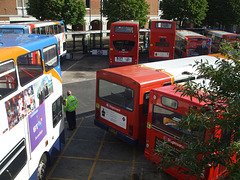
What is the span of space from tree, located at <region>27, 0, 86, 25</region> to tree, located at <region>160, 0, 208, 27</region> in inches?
494

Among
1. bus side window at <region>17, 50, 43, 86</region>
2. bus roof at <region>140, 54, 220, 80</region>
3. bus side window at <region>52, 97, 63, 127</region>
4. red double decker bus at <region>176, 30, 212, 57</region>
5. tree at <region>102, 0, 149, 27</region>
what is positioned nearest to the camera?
bus side window at <region>17, 50, 43, 86</region>

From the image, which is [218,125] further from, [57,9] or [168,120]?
[57,9]

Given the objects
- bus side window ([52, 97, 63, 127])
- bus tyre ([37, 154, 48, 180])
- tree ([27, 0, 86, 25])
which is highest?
tree ([27, 0, 86, 25])

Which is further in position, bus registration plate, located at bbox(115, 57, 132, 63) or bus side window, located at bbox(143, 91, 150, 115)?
bus registration plate, located at bbox(115, 57, 132, 63)

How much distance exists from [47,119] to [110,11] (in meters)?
28.4

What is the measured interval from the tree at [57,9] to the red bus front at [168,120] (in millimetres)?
25710

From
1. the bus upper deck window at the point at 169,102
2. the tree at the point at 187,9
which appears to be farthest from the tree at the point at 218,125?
the tree at the point at 187,9

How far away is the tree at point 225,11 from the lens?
3697 centimetres

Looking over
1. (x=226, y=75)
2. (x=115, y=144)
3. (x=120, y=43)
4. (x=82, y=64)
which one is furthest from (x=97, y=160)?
(x=82, y=64)

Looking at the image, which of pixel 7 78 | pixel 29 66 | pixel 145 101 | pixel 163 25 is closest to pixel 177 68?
pixel 145 101

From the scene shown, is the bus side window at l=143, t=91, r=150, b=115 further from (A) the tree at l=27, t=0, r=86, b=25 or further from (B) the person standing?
(A) the tree at l=27, t=0, r=86, b=25

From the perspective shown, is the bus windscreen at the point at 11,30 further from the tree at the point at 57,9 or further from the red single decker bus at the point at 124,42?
the tree at the point at 57,9

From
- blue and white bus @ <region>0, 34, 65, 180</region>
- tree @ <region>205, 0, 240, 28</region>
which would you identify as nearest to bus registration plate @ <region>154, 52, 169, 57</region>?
blue and white bus @ <region>0, 34, 65, 180</region>

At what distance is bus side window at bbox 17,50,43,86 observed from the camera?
549 cm
